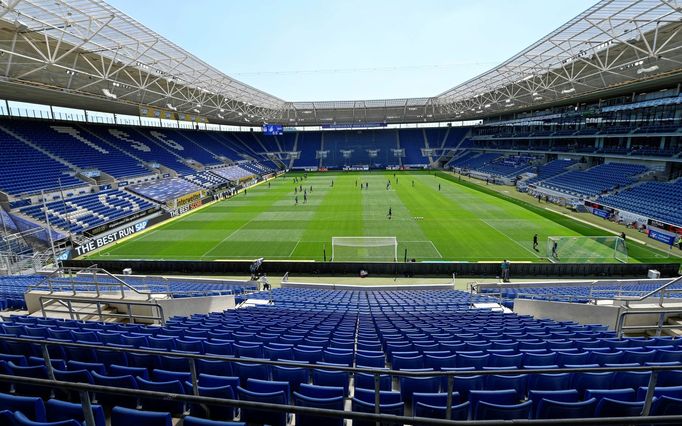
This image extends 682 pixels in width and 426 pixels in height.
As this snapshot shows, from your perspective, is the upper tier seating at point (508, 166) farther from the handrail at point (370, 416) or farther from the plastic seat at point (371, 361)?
the handrail at point (370, 416)

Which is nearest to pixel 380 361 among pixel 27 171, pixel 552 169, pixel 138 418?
pixel 138 418

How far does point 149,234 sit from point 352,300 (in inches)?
927

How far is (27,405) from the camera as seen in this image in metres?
3.25

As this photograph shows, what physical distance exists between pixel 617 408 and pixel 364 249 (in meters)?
21.0

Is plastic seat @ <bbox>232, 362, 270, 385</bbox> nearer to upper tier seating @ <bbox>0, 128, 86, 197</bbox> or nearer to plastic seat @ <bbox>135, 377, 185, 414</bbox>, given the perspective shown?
plastic seat @ <bbox>135, 377, 185, 414</bbox>

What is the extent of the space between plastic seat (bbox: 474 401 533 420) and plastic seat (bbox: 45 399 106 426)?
393cm

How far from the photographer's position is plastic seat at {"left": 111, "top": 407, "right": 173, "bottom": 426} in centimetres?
306

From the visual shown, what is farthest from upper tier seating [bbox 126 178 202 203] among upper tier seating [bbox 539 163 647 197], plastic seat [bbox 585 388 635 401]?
upper tier seating [bbox 539 163 647 197]

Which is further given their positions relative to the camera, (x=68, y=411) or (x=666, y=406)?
(x=666, y=406)

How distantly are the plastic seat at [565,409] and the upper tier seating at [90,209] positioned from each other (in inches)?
1258

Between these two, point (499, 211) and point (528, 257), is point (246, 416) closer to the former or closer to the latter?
point (528, 257)

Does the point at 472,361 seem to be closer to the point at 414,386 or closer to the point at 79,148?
the point at 414,386

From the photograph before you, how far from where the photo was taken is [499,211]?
35.0m

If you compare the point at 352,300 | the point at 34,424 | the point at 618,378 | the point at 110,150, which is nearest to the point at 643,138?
the point at 352,300
